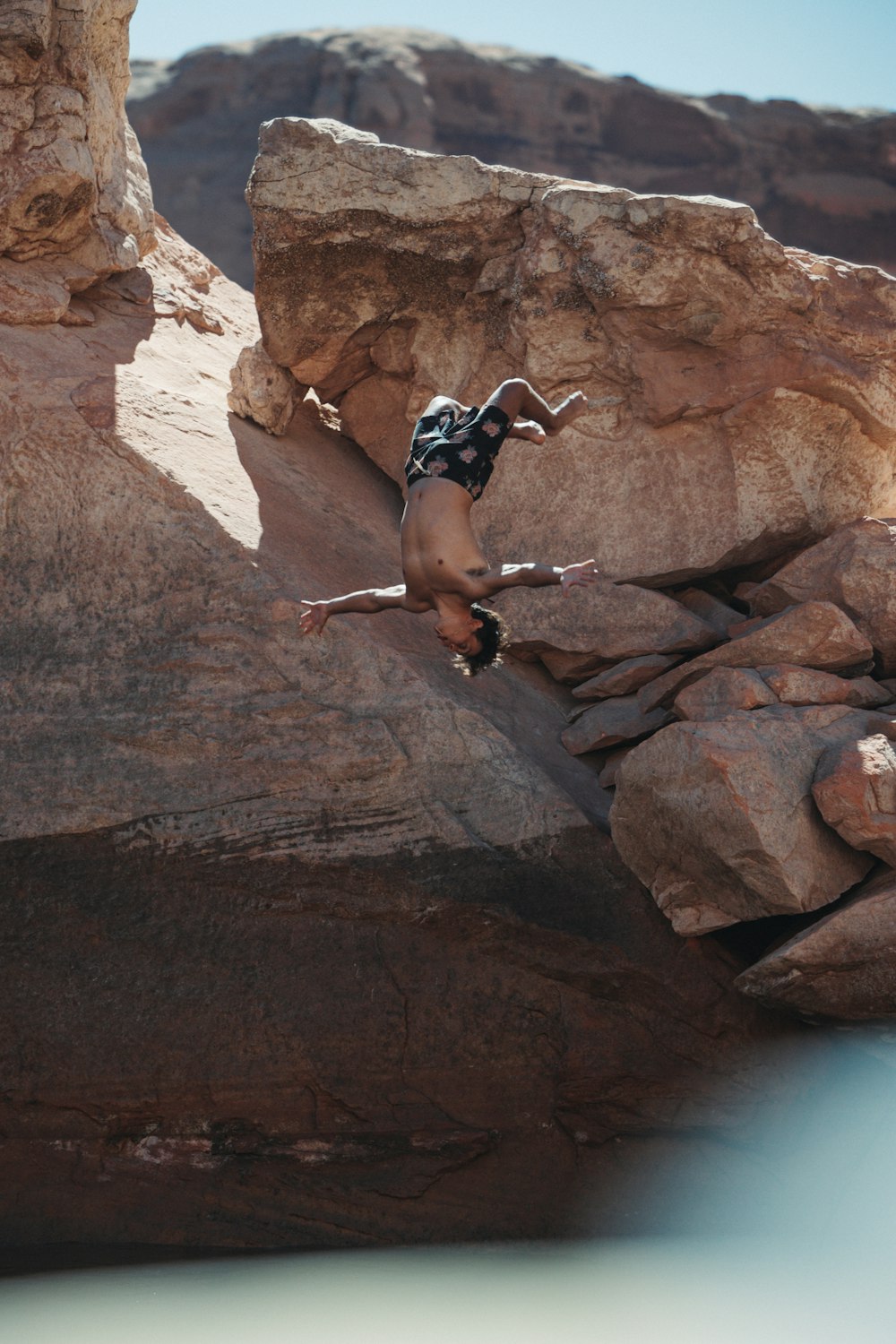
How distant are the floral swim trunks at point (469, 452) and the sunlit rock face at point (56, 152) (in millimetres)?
2740

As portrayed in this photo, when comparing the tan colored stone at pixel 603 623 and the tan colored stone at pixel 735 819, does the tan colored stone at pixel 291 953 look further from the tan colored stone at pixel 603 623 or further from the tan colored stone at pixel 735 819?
the tan colored stone at pixel 603 623

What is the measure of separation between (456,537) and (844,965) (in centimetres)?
252

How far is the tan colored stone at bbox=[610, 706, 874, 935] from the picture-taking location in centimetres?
532

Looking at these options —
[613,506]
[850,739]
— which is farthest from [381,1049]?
[613,506]

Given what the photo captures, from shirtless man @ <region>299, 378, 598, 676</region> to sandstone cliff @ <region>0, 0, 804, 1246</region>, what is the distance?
1.63ft

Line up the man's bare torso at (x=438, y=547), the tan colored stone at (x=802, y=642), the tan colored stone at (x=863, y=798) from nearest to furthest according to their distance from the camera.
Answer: the tan colored stone at (x=863, y=798)
the man's bare torso at (x=438, y=547)
the tan colored stone at (x=802, y=642)

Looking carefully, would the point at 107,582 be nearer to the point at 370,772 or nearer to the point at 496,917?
the point at 370,772

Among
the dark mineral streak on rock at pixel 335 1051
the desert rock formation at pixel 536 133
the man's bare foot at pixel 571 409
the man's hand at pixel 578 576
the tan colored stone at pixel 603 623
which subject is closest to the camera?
the man's hand at pixel 578 576

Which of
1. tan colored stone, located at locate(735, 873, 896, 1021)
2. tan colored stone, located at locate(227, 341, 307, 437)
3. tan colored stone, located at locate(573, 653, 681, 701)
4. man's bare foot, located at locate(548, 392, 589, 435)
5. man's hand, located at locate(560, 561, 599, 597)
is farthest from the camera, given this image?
tan colored stone, located at locate(227, 341, 307, 437)

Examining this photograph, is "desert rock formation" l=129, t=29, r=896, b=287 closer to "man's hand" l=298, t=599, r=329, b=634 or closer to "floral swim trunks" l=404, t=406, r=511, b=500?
"floral swim trunks" l=404, t=406, r=511, b=500

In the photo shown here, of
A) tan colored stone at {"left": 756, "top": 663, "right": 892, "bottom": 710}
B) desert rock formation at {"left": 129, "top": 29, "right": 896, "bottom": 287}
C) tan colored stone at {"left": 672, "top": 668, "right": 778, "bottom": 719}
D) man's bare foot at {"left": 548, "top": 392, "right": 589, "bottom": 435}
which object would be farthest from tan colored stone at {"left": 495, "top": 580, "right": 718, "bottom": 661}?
desert rock formation at {"left": 129, "top": 29, "right": 896, "bottom": 287}

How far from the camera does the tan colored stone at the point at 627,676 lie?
6.66 meters

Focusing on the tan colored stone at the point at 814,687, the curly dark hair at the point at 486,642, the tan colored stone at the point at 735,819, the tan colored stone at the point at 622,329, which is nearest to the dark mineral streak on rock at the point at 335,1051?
the tan colored stone at the point at 735,819

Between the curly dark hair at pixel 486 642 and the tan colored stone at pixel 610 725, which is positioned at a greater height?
the curly dark hair at pixel 486 642
